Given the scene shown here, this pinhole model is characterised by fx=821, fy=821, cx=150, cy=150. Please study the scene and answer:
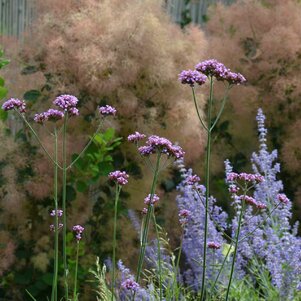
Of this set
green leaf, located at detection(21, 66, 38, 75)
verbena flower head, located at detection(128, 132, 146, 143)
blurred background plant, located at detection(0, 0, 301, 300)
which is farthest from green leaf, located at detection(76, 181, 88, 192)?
verbena flower head, located at detection(128, 132, 146, 143)

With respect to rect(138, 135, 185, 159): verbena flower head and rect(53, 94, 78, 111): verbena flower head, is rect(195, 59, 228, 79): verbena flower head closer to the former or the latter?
rect(138, 135, 185, 159): verbena flower head

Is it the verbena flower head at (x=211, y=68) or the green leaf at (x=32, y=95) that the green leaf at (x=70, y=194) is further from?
the verbena flower head at (x=211, y=68)

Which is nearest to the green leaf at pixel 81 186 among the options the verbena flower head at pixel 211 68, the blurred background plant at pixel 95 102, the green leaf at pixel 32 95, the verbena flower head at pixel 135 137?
the blurred background plant at pixel 95 102

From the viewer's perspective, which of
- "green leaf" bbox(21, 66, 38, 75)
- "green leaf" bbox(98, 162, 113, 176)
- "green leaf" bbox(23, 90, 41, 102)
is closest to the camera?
"green leaf" bbox(98, 162, 113, 176)

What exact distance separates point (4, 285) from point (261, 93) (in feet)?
6.58

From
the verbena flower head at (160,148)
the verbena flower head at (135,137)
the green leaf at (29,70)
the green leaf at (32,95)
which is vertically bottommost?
the verbena flower head at (160,148)

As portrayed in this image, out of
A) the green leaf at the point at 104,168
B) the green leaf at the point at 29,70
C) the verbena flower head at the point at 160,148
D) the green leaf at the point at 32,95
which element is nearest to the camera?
the verbena flower head at the point at 160,148

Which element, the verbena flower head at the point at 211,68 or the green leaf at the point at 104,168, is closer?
the verbena flower head at the point at 211,68

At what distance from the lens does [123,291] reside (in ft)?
13.0

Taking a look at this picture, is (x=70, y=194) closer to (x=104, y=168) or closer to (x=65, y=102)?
(x=104, y=168)

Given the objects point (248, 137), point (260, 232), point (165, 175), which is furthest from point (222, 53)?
point (260, 232)

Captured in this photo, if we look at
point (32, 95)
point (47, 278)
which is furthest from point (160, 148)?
point (47, 278)

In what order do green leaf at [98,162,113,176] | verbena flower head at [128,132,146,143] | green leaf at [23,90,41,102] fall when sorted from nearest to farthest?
verbena flower head at [128,132,146,143] → green leaf at [98,162,113,176] → green leaf at [23,90,41,102]

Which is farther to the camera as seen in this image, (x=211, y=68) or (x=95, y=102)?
(x=95, y=102)
